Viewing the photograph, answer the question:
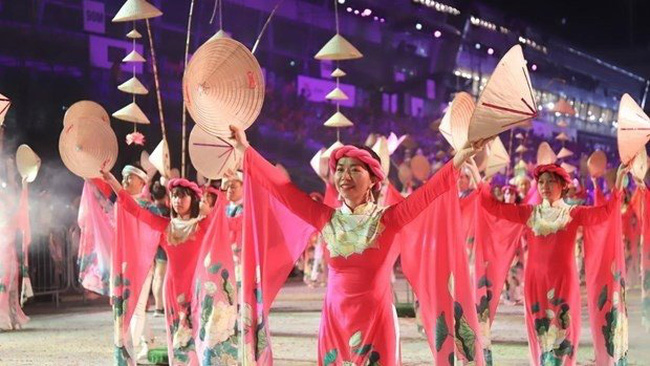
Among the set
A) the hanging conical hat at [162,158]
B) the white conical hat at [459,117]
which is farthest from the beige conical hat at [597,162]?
the hanging conical hat at [162,158]

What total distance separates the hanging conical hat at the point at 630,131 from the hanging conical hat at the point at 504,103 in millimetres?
1799

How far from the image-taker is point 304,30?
46.2 ft

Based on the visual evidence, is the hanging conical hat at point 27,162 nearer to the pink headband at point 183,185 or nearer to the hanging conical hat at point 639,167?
the pink headband at point 183,185

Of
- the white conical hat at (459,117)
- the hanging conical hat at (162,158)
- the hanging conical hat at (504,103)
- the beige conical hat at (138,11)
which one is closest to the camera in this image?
the hanging conical hat at (504,103)

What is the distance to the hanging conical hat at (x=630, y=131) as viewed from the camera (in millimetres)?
4469

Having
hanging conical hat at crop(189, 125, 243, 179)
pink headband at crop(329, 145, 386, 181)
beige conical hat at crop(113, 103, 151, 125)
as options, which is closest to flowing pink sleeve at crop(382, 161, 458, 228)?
pink headband at crop(329, 145, 386, 181)

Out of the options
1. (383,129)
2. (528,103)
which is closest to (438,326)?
(528,103)

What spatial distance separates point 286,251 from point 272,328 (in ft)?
13.7

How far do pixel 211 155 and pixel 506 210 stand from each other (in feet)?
5.60

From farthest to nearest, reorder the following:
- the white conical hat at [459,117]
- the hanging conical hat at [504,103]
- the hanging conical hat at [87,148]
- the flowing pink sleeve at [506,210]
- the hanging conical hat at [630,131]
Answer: the flowing pink sleeve at [506,210] < the hanging conical hat at [630,131] < the hanging conical hat at [87,148] < the white conical hat at [459,117] < the hanging conical hat at [504,103]

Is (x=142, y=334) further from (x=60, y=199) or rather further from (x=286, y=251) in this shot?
(x=60, y=199)

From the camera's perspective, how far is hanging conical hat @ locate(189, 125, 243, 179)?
15.0 ft

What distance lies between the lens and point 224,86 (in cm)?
309

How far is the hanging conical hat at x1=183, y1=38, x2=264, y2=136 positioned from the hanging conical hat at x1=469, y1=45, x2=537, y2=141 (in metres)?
0.81
